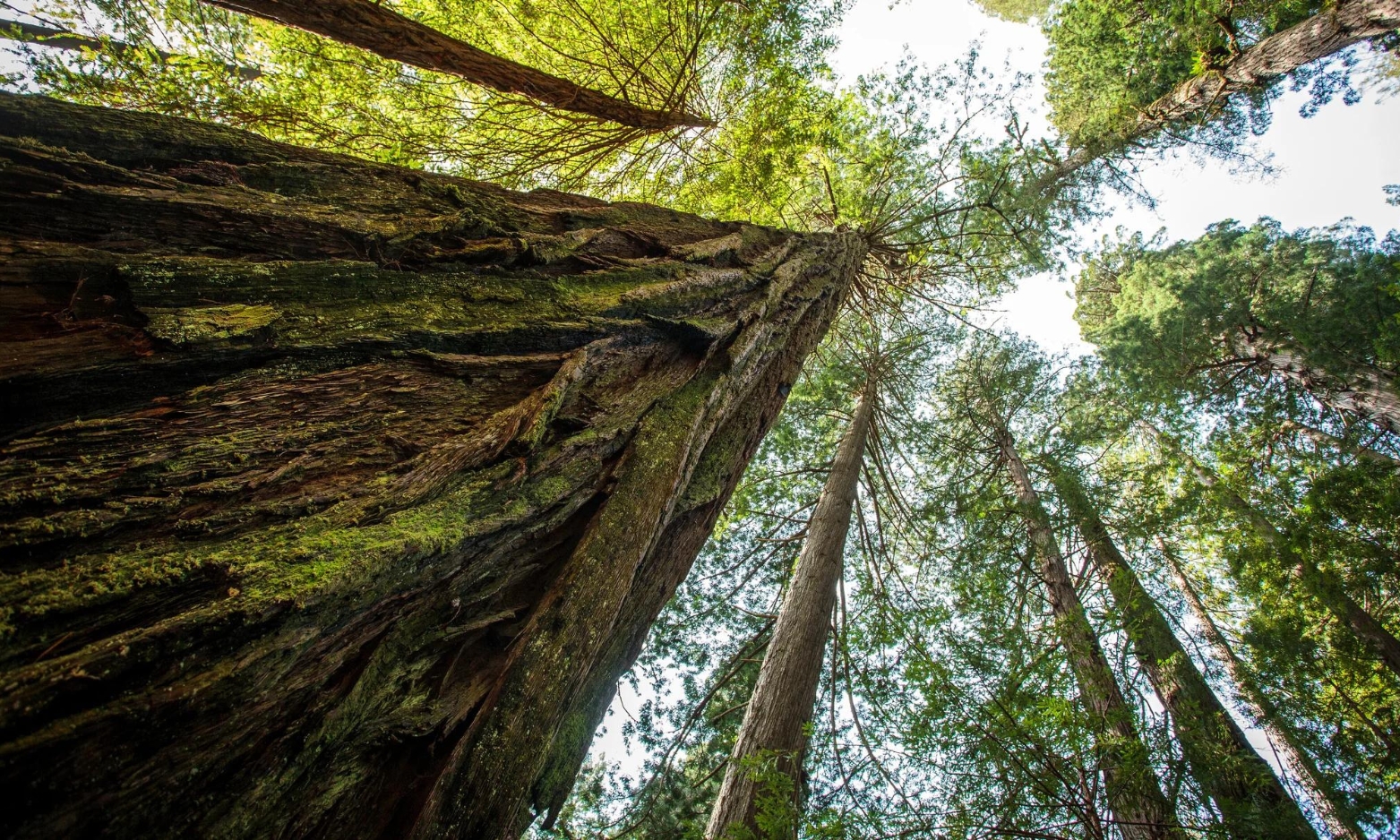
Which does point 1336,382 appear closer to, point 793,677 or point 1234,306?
point 1234,306

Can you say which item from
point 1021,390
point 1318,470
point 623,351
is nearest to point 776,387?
point 623,351

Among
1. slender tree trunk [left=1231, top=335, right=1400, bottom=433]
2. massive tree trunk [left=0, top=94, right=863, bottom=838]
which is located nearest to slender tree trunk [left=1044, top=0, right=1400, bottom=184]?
slender tree trunk [left=1231, top=335, right=1400, bottom=433]

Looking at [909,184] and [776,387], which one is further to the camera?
[909,184]

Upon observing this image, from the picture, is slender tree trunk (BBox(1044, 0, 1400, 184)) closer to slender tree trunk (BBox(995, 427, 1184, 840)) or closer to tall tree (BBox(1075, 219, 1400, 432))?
tall tree (BBox(1075, 219, 1400, 432))

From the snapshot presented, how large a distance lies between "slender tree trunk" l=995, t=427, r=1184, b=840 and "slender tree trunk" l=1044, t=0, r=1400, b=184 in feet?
20.2

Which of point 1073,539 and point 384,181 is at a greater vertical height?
point 1073,539

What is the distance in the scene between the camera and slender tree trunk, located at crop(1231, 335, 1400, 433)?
6801mm

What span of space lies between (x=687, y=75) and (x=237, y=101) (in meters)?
4.02

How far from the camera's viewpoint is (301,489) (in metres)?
1.23

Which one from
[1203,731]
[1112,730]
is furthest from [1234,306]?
[1112,730]

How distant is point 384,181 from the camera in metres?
2.26

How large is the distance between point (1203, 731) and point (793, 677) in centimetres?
259

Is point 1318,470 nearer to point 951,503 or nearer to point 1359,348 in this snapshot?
point 1359,348

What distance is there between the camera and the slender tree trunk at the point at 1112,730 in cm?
252
